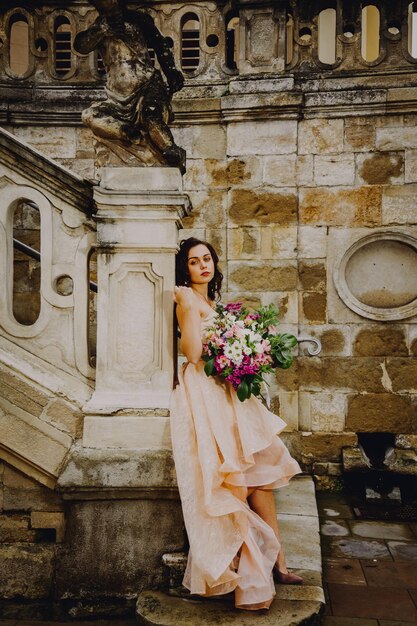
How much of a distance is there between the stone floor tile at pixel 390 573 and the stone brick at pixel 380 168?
3.25m

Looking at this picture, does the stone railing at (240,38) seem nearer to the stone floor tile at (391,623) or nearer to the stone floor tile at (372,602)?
the stone floor tile at (372,602)

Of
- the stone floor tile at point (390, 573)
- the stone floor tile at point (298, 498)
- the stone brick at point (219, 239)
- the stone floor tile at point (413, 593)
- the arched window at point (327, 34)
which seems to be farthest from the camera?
the arched window at point (327, 34)

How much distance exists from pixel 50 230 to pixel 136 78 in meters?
0.98

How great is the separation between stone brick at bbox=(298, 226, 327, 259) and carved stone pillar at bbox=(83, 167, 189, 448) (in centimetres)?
254

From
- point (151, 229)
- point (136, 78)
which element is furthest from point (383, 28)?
point (151, 229)

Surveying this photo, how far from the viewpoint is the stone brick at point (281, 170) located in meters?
5.74

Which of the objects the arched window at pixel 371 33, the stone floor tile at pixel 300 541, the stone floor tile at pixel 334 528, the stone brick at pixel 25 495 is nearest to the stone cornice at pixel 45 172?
the stone brick at pixel 25 495

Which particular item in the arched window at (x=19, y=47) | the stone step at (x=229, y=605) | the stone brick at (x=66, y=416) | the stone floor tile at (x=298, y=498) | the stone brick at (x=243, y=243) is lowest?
the stone floor tile at (x=298, y=498)

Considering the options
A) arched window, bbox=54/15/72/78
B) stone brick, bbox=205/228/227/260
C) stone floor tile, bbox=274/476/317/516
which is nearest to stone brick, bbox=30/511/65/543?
stone floor tile, bbox=274/476/317/516

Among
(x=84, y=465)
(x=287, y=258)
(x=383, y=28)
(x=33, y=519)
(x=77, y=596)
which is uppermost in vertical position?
(x=383, y=28)

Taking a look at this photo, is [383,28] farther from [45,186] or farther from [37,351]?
[37,351]

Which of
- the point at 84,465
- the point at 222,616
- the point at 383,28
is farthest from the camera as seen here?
the point at 383,28

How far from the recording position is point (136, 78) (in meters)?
3.50

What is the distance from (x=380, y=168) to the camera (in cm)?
567
